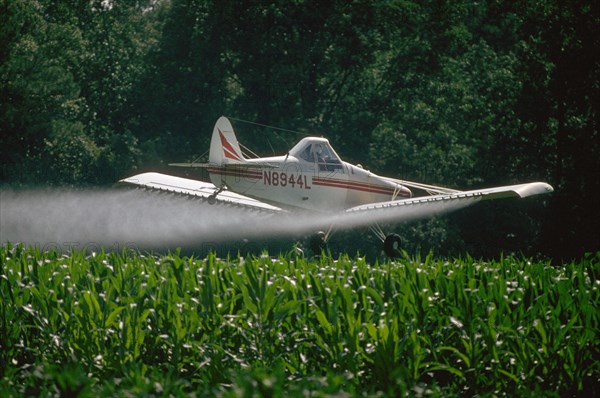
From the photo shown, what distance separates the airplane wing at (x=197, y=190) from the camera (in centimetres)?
2619

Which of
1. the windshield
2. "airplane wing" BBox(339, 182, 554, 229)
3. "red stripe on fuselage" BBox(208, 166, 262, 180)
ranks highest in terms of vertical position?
the windshield

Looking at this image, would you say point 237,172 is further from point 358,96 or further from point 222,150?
point 358,96

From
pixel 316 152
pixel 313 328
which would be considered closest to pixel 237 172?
pixel 316 152

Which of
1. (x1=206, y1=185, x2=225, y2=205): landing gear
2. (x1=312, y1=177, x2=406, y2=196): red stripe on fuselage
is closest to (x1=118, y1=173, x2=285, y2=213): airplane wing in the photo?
(x1=206, y1=185, x2=225, y2=205): landing gear

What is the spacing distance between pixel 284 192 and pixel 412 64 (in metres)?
27.7

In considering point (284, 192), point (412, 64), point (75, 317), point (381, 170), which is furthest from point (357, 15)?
point (75, 317)

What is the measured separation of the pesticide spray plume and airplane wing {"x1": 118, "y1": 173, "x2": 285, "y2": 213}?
37.9 feet

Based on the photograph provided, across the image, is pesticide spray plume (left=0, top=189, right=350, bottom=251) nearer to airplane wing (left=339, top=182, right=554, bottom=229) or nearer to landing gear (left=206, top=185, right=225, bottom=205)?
landing gear (left=206, top=185, right=225, bottom=205)

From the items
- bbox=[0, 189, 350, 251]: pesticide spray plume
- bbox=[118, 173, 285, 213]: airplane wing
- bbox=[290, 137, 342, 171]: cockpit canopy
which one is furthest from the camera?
bbox=[0, 189, 350, 251]: pesticide spray plume

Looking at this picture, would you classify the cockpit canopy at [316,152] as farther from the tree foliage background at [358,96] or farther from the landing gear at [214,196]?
the tree foliage background at [358,96]

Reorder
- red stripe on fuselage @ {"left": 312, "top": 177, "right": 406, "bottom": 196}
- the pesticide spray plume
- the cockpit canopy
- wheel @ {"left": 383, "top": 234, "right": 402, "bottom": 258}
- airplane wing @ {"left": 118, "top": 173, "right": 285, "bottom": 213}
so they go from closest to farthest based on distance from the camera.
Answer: the cockpit canopy < red stripe on fuselage @ {"left": 312, "top": 177, "right": 406, "bottom": 196} < airplane wing @ {"left": 118, "top": 173, "right": 285, "bottom": 213} < wheel @ {"left": 383, "top": 234, "right": 402, "bottom": 258} < the pesticide spray plume

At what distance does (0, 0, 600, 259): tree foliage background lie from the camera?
4262 centimetres

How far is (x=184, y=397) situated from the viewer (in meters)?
7.91

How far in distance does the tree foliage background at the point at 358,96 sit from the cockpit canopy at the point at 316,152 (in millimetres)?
14987
